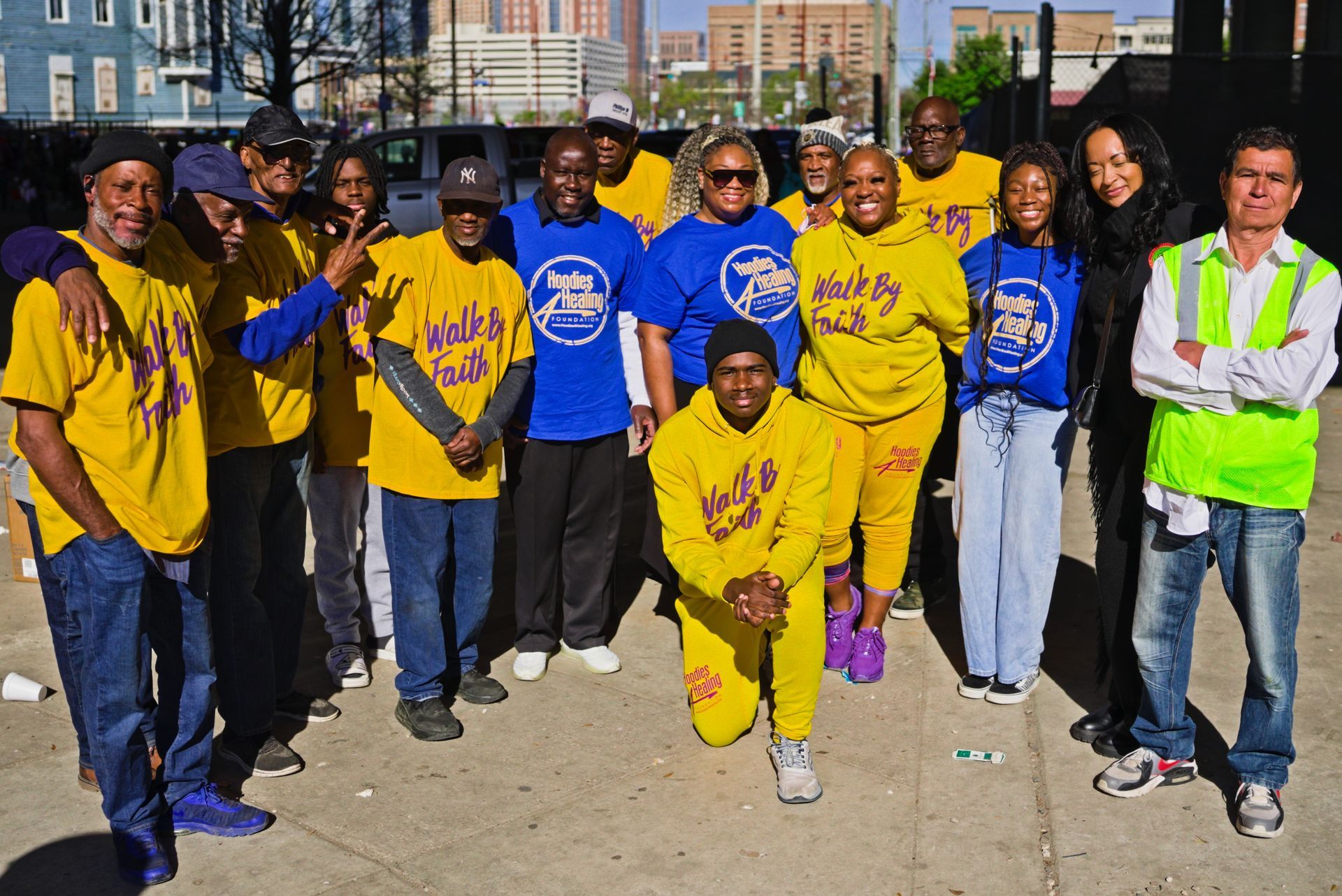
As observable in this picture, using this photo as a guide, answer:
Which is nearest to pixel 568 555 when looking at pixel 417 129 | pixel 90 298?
pixel 90 298

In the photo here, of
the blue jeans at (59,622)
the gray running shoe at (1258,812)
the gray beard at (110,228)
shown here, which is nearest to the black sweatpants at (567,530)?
the blue jeans at (59,622)

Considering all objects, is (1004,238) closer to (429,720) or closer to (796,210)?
(796,210)

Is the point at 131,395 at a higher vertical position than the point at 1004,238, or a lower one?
lower

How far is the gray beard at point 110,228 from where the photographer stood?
3352 mm

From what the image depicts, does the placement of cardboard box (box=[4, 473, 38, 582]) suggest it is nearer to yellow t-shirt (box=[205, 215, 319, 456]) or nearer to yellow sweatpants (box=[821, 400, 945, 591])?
yellow t-shirt (box=[205, 215, 319, 456])

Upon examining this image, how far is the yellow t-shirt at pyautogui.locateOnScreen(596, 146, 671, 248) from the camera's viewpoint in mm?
5984

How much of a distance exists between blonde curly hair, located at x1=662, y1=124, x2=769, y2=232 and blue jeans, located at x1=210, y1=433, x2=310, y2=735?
1796 millimetres

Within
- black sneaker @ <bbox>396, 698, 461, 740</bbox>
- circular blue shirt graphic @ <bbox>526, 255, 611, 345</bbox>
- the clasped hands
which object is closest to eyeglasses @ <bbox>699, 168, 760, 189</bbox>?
circular blue shirt graphic @ <bbox>526, 255, 611, 345</bbox>

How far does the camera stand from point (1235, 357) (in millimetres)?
3557

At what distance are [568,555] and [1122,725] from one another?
2.16 meters

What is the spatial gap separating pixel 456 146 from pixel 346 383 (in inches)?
468

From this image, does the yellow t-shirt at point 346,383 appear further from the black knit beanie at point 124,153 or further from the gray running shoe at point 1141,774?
the gray running shoe at point 1141,774

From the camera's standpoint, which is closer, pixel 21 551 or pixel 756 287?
pixel 756 287

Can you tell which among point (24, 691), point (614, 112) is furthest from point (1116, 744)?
point (24, 691)
